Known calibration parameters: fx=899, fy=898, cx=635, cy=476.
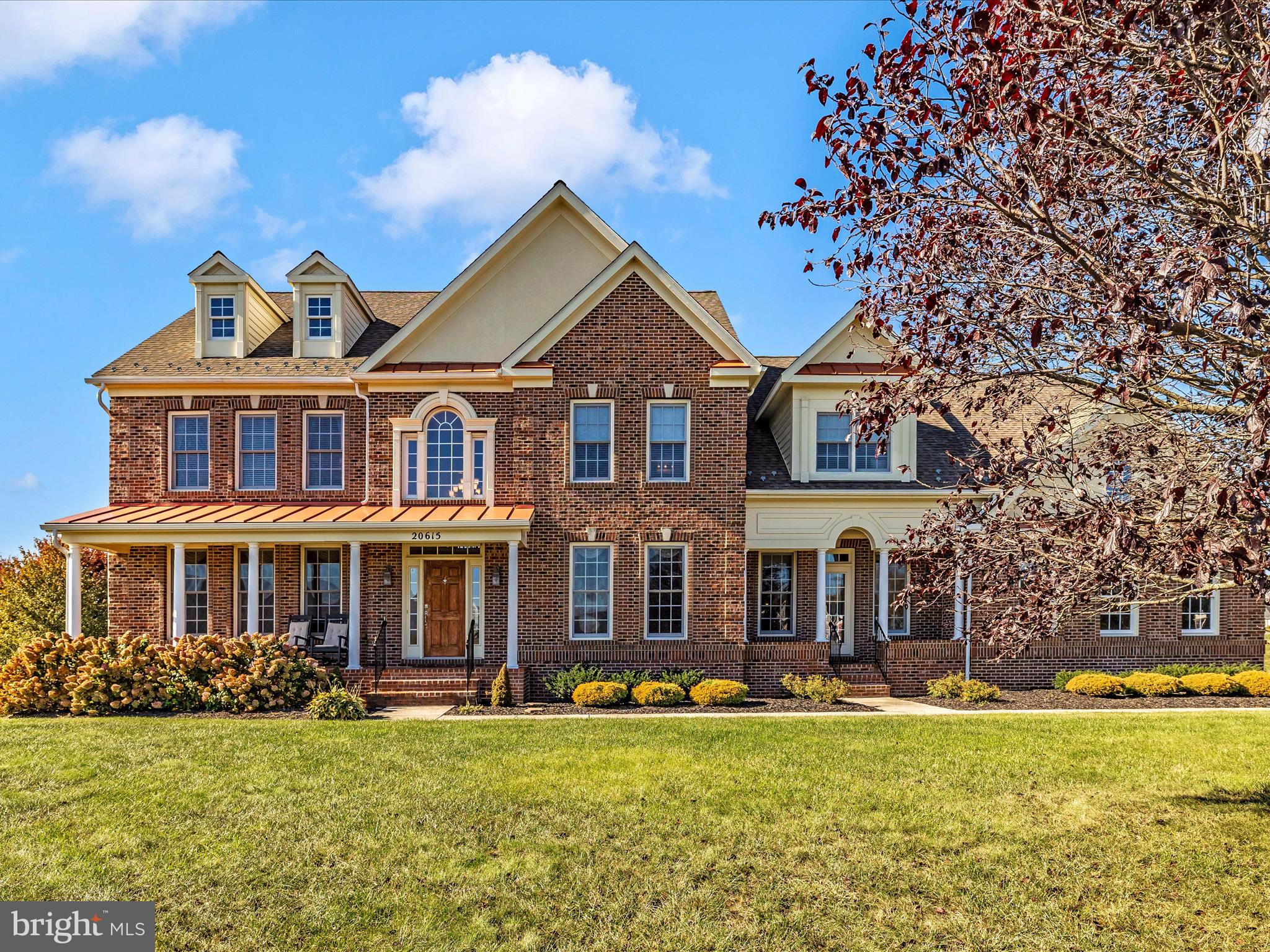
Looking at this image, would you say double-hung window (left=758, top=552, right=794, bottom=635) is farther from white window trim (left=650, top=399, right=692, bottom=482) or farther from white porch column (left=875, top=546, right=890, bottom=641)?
white window trim (left=650, top=399, right=692, bottom=482)

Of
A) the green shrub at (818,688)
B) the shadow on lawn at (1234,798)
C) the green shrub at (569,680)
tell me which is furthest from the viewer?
the green shrub at (569,680)

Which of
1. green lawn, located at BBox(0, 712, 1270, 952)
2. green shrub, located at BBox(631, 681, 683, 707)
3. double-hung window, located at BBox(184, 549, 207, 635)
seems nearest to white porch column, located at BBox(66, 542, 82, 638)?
double-hung window, located at BBox(184, 549, 207, 635)

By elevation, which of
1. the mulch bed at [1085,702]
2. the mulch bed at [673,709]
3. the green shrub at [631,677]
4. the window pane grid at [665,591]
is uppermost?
the window pane grid at [665,591]

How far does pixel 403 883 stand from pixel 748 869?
120 inches

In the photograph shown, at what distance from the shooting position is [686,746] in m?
12.4

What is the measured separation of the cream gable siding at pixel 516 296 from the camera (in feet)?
64.1

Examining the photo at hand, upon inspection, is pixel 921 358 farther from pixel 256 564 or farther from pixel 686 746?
pixel 256 564

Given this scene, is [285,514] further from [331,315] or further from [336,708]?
[336,708]

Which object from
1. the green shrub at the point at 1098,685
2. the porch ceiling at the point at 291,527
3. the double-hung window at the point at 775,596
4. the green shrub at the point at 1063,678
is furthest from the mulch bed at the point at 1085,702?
the porch ceiling at the point at 291,527

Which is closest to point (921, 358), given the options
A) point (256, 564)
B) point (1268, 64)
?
point (1268, 64)

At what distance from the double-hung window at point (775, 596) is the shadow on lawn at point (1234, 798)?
34.0 feet

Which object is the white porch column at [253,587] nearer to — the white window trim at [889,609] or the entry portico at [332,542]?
the entry portico at [332,542]

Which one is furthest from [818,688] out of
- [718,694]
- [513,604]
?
[513,604]

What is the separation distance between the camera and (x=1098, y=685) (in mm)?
18062
